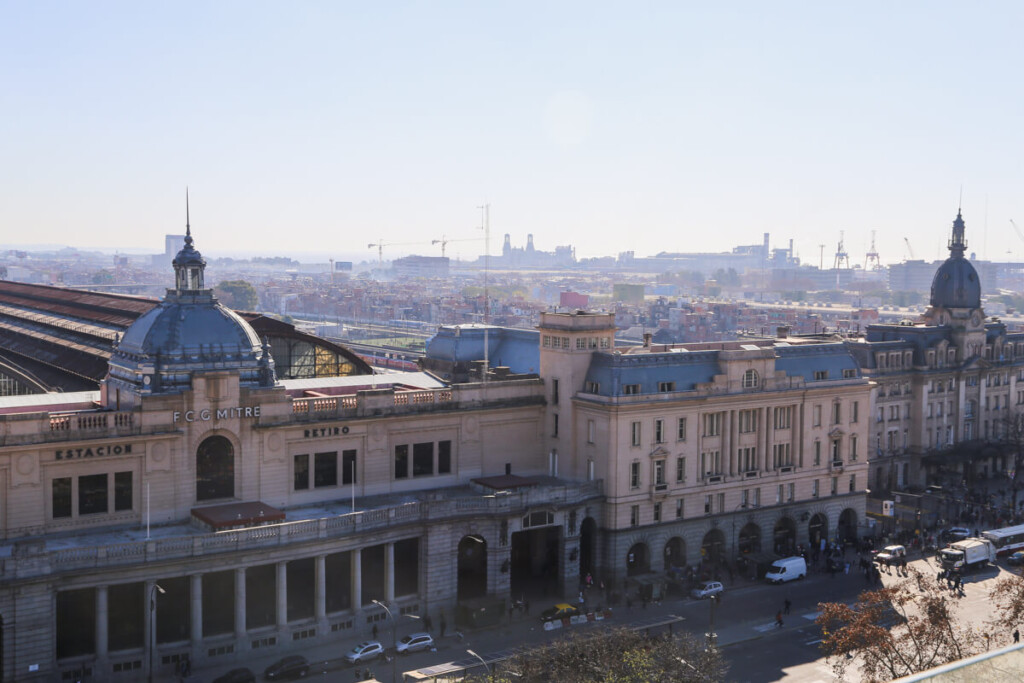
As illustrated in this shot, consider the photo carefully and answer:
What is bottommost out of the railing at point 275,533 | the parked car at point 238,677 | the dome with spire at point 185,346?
the parked car at point 238,677

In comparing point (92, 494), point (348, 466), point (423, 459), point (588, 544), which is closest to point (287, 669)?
point (92, 494)

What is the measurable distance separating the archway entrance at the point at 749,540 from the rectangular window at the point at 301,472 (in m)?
38.4

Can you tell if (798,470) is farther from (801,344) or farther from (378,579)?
(378,579)

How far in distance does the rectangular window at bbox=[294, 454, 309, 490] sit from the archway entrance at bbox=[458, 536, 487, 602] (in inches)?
492

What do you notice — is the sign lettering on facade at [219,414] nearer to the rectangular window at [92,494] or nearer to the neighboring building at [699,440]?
Result: the rectangular window at [92,494]

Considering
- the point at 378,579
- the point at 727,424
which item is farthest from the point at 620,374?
the point at 378,579

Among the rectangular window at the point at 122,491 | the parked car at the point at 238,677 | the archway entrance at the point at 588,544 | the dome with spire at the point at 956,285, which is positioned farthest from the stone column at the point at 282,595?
the dome with spire at the point at 956,285

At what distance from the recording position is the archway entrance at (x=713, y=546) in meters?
99.2

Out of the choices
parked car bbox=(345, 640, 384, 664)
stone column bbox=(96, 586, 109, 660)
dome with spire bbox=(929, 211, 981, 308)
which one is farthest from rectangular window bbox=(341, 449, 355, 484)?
dome with spire bbox=(929, 211, 981, 308)

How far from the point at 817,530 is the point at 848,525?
4.86 m

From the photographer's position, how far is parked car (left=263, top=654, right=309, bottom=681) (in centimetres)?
7119

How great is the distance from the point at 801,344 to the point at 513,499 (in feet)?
122

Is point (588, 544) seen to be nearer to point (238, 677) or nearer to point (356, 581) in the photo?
point (356, 581)

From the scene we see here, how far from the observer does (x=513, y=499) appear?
87125mm
